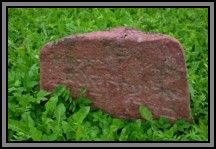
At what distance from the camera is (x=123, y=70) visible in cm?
325

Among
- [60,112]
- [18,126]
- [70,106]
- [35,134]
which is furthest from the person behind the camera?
[70,106]

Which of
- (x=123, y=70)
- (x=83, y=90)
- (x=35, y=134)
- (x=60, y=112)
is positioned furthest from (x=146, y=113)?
(x=35, y=134)

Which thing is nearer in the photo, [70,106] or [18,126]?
[18,126]

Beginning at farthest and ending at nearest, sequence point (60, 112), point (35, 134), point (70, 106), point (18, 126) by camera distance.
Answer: point (70, 106) < point (60, 112) < point (18, 126) < point (35, 134)

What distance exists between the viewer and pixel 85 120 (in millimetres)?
3373

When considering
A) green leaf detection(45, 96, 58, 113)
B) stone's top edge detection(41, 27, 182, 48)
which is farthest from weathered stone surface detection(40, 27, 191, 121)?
green leaf detection(45, 96, 58, 113)

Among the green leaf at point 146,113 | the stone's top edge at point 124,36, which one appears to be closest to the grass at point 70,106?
the green leaf at point 146,113

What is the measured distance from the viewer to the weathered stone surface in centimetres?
312

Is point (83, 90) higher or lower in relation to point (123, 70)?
lower

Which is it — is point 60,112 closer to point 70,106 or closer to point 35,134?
point 70,106

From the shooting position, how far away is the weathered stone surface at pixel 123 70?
3.12m

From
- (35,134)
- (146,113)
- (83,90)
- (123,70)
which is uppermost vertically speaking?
(123,70)

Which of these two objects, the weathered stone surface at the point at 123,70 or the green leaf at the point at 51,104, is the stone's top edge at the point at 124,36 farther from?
the green leaf at the point at 51,104

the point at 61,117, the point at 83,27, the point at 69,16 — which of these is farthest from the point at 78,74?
the point at 69,16
